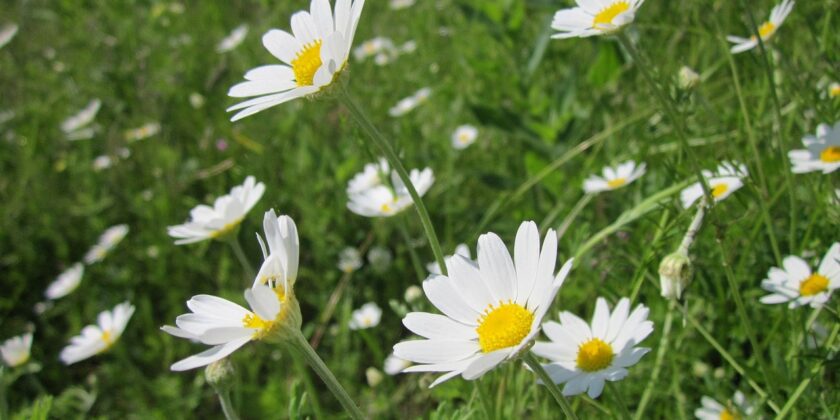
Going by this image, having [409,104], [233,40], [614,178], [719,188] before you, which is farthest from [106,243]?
[719,188]

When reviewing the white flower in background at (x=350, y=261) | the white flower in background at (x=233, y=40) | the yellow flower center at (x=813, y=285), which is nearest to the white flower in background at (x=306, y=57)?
the yellow flower center at (x=813, y=285)

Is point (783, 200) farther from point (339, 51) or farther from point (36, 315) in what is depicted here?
point (36, 315)

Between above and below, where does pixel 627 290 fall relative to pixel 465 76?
above

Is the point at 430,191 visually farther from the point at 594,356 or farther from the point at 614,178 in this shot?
the point at 594,356

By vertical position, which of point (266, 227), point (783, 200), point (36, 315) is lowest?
point (36, 315)

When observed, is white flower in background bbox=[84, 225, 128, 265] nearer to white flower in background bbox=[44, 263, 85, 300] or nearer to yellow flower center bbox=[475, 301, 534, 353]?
white flower in background bbox=[44, 263, 85, 300]

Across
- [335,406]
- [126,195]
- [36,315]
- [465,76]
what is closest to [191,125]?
[126,195]

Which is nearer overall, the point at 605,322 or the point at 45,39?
the point at 605,322

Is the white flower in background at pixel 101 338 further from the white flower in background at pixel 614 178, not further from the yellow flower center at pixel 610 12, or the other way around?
the yellow flower center at pixel 610 12
